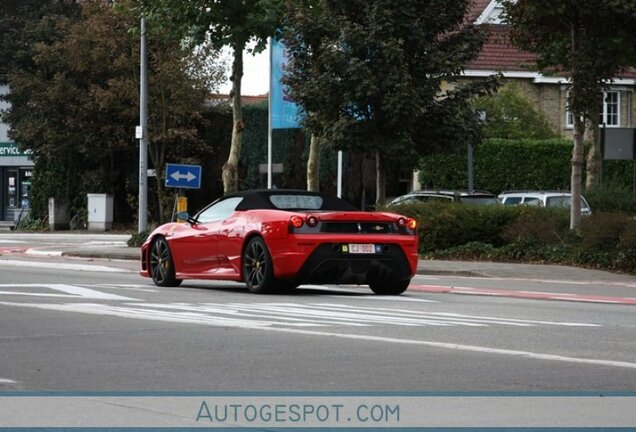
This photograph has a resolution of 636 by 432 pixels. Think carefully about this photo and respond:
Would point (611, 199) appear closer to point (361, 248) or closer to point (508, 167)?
Answer: point (508, 167)

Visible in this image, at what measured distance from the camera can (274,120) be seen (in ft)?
130

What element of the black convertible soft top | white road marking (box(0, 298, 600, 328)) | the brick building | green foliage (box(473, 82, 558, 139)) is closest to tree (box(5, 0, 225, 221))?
green foliage (box(473, 82, 558, 139))

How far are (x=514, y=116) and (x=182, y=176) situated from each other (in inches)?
766

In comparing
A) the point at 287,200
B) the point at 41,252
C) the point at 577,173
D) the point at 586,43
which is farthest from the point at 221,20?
the point at 287,200

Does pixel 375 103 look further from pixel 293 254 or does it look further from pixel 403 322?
pixel 403 322

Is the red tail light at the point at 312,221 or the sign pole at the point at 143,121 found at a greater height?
the sign pole at the point at 143,121

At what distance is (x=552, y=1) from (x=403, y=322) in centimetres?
1415

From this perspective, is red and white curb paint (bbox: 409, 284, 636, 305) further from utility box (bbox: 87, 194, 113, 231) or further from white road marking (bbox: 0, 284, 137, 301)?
utility box (bbox: 87, 194, 113, 231)

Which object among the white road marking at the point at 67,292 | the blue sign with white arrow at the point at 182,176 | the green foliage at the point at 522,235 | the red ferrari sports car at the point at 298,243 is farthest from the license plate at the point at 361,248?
the blue sign with white arrow at the point at 182,176

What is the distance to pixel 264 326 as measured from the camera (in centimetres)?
1291

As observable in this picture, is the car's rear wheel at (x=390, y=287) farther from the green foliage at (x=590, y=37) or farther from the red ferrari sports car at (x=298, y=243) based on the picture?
the green foliage at (x=590, y=37)

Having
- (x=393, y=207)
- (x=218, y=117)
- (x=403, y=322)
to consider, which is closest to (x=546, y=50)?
(x=393, y=207)

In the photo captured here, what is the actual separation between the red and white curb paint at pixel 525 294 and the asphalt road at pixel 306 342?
56cm

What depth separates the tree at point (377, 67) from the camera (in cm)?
2994
